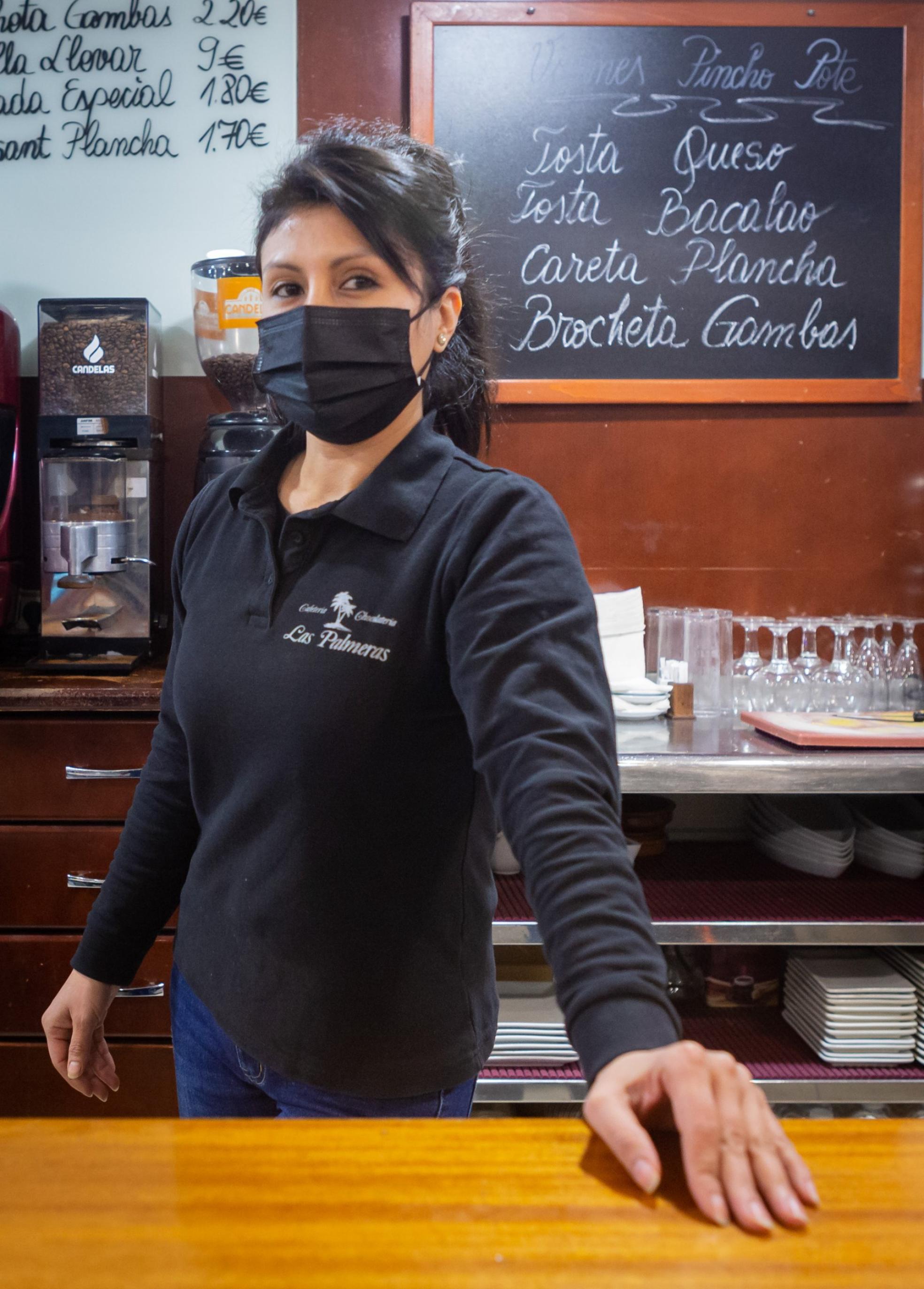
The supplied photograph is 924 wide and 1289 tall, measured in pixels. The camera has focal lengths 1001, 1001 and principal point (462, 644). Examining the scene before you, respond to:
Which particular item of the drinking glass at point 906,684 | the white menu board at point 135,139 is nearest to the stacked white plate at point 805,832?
the drinking glass at point 906,684

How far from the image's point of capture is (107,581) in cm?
247

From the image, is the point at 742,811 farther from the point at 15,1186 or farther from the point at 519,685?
the point at 15,1186

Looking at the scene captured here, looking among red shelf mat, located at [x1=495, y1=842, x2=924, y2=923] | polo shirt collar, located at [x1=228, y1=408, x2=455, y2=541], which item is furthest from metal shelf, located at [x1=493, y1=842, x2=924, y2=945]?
polo shirt collar, located at [x1=228, y1=408, x2=455, y2=541]

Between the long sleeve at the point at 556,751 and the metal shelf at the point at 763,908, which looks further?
the metal shelf at the point at 763,908

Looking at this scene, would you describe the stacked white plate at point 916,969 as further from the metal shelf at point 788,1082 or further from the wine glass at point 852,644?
the wine glass at point 852,644

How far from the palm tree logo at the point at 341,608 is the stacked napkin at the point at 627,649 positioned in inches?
56.4

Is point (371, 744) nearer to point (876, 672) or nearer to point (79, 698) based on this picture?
point (79, 698)

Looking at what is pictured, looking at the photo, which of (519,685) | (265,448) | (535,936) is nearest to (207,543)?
(265,448)

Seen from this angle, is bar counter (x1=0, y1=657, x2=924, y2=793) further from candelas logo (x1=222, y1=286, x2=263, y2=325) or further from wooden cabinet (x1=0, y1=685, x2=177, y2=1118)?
candelas logo (x1=222, y1=286, x2=263, y2=325)

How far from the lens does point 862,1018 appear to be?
206cm

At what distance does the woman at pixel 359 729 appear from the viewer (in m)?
0.78

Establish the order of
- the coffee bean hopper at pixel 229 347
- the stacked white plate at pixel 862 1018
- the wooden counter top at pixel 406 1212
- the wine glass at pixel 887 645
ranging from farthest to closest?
the wine glass at pixel 887 645 → the coffee bean hopper at pixel 229 347 → the stacked white plate at pixel 862 1018 → the wooden counter top at pixel 406 1212

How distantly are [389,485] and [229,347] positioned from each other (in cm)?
170

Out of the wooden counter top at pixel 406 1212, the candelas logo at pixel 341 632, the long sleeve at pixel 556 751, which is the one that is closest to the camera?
the wooden counter top at pixel 406 1212
